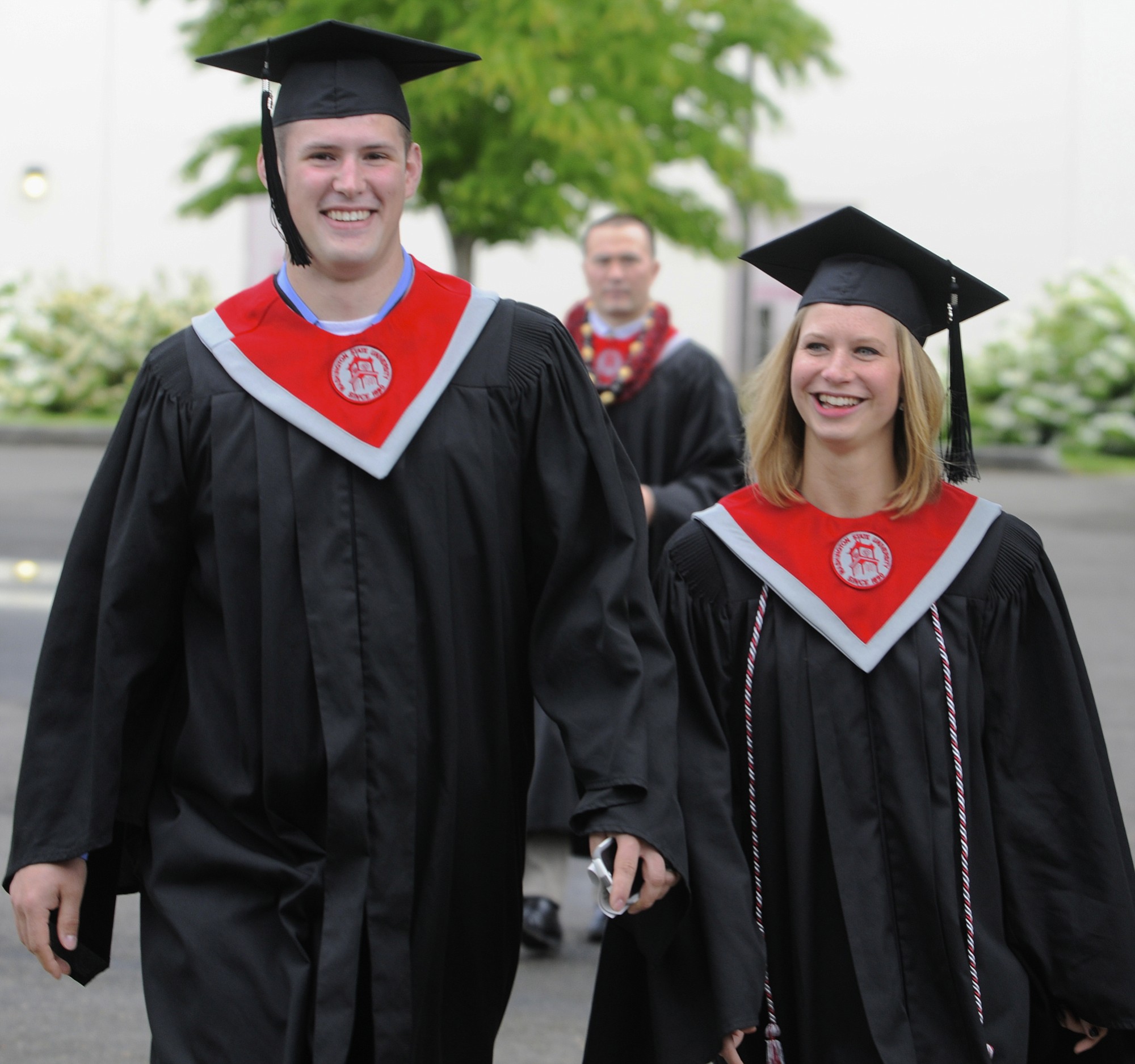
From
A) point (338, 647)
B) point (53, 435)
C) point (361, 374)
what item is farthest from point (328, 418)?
point (53, 435)

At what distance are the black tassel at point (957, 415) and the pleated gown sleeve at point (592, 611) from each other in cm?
66

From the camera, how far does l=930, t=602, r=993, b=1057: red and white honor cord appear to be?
108 inches

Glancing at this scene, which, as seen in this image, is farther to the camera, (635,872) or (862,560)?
(862,560)

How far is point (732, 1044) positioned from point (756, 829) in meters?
0.38

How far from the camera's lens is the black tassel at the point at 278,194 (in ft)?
8.84

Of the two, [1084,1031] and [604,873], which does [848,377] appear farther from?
[1084,1031]

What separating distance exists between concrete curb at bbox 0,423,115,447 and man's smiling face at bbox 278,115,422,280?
16.8 metres

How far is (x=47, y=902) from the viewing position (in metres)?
2.61

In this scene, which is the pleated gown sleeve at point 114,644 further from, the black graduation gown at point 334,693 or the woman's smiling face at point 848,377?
the woman's smiling face at point 848,377

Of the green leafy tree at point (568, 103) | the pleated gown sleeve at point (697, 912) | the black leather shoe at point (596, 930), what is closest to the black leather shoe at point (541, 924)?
the black leather shoe at point (596, 930)

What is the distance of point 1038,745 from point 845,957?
51 cm

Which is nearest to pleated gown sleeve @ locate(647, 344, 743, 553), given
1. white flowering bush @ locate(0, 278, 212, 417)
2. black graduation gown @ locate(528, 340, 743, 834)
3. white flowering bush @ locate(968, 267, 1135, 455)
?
black graduation gown @ locate(528, 340, 743, 834)

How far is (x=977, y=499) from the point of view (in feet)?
9.69

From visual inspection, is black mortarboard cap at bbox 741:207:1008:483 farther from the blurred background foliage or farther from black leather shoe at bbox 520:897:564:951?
the blurred background foliage
